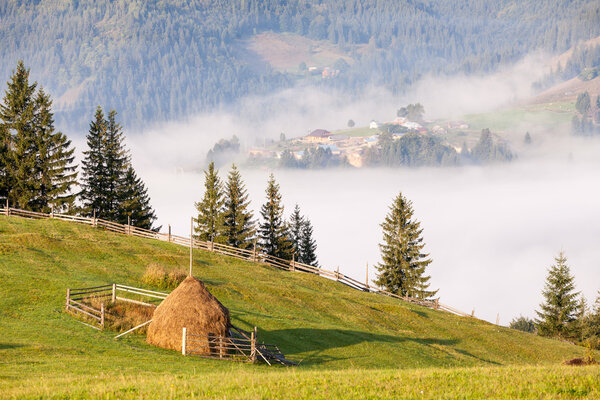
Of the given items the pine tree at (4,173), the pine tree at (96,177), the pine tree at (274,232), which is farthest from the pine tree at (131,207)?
the pine tree at (274,232)

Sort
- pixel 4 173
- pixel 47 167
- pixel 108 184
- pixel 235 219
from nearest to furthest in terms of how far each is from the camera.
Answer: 1. pixel 4 173
2. pixel 47 167
3. pixel 108 184
4. pixel 235 219

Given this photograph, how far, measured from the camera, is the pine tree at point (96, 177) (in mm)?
84875

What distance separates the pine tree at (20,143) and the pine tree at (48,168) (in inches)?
26.4

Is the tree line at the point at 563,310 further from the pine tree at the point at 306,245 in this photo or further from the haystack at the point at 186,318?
the haystack at the point at 186,318

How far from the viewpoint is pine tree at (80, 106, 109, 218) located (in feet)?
278

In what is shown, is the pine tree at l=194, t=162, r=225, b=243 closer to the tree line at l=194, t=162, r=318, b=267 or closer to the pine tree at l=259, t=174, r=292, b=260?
the tree line at l=194, t=162, r=318, b=267

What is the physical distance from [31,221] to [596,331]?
190 feet

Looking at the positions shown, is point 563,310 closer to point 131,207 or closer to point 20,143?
point 131,207

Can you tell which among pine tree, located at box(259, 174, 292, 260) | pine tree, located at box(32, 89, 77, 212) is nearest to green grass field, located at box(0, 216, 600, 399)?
pine tree, located at box(32, 89, 77, 212)

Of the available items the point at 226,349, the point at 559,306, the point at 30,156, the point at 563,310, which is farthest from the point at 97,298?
the point at 559,306

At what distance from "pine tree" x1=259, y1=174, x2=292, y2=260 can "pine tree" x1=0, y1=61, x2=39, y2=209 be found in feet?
87.7

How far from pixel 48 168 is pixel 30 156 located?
7.55 feet

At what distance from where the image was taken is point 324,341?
4309cm

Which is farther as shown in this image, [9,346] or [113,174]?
[113,174]
